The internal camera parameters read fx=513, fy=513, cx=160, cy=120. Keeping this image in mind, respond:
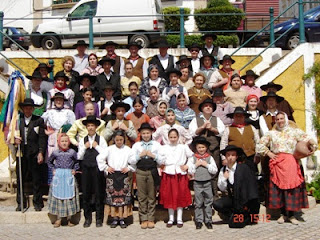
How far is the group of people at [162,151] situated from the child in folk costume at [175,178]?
16 mm

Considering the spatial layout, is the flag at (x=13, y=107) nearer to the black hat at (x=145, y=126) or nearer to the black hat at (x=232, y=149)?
the black hat at (x=145, y=126)

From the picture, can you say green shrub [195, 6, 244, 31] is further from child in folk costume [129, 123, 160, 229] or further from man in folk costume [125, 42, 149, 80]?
child in folk costume [129, 123, 160, 229]

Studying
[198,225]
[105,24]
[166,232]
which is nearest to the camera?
[166,232]

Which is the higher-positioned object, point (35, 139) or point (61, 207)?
point (35, 139)

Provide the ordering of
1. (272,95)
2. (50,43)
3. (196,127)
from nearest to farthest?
(196,127)
(272,95)
(50,43)

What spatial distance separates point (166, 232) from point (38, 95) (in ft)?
11.4

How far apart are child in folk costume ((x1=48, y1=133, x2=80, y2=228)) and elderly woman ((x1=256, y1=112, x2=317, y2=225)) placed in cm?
297

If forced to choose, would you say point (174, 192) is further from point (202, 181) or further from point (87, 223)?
point (87, 223)

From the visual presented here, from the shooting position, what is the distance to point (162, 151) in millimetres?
8039

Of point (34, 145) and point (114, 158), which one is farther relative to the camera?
point (34, 145)

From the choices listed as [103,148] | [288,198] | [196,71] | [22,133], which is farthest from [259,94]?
[22,133]

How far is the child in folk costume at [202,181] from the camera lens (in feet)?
26.1

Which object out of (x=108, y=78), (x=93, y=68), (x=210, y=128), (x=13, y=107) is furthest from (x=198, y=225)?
(x=93, y=68)
